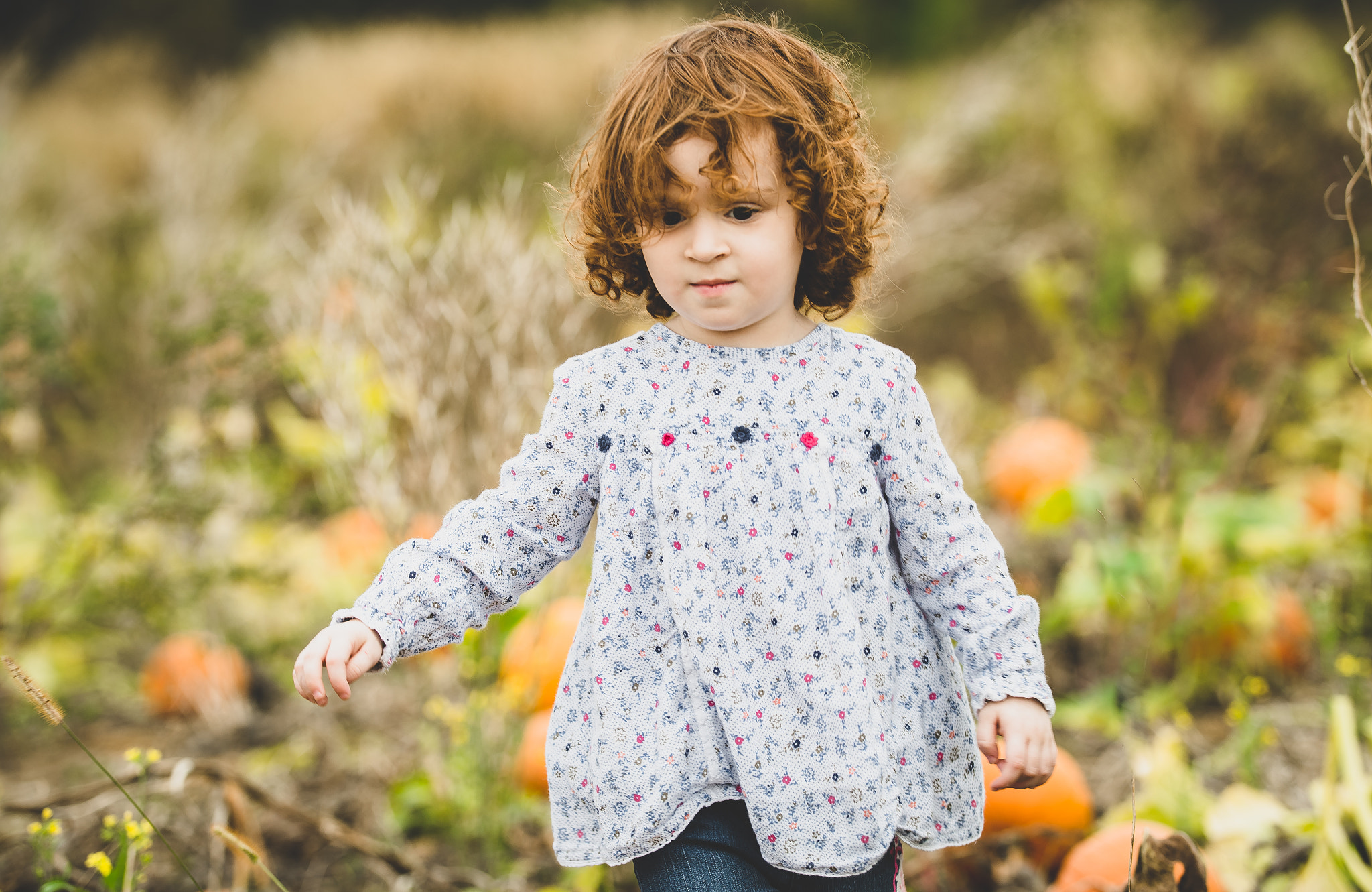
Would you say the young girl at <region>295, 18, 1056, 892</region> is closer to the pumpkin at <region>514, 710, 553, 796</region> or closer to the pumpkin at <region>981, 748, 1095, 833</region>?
the pumpkin at <region>981, 748, 1095, 833</region>

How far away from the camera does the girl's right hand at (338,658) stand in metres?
1.13

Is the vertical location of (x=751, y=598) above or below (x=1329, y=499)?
above

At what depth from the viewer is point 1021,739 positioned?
1.21m

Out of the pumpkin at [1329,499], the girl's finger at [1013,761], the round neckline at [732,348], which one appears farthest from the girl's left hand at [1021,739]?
the pumpkin at [1329,499]

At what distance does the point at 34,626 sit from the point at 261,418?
1.17 meters

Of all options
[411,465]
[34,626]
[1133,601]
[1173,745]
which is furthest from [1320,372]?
[34,626]

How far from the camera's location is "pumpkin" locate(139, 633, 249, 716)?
114 inches

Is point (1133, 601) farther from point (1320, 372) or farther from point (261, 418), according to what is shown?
point (261, 418)

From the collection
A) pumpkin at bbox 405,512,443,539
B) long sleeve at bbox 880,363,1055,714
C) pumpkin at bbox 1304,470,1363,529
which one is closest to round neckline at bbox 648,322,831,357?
long sleeve at bbox 880,363,1055,714

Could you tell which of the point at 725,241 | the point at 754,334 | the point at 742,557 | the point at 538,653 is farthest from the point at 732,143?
the point at 538,653

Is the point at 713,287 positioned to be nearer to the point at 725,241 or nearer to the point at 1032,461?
the point at 725,241

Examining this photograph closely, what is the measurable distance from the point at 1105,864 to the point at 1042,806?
256mm

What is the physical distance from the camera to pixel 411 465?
88.4 inches

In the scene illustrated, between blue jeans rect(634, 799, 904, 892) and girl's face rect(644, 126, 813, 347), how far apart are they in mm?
612
